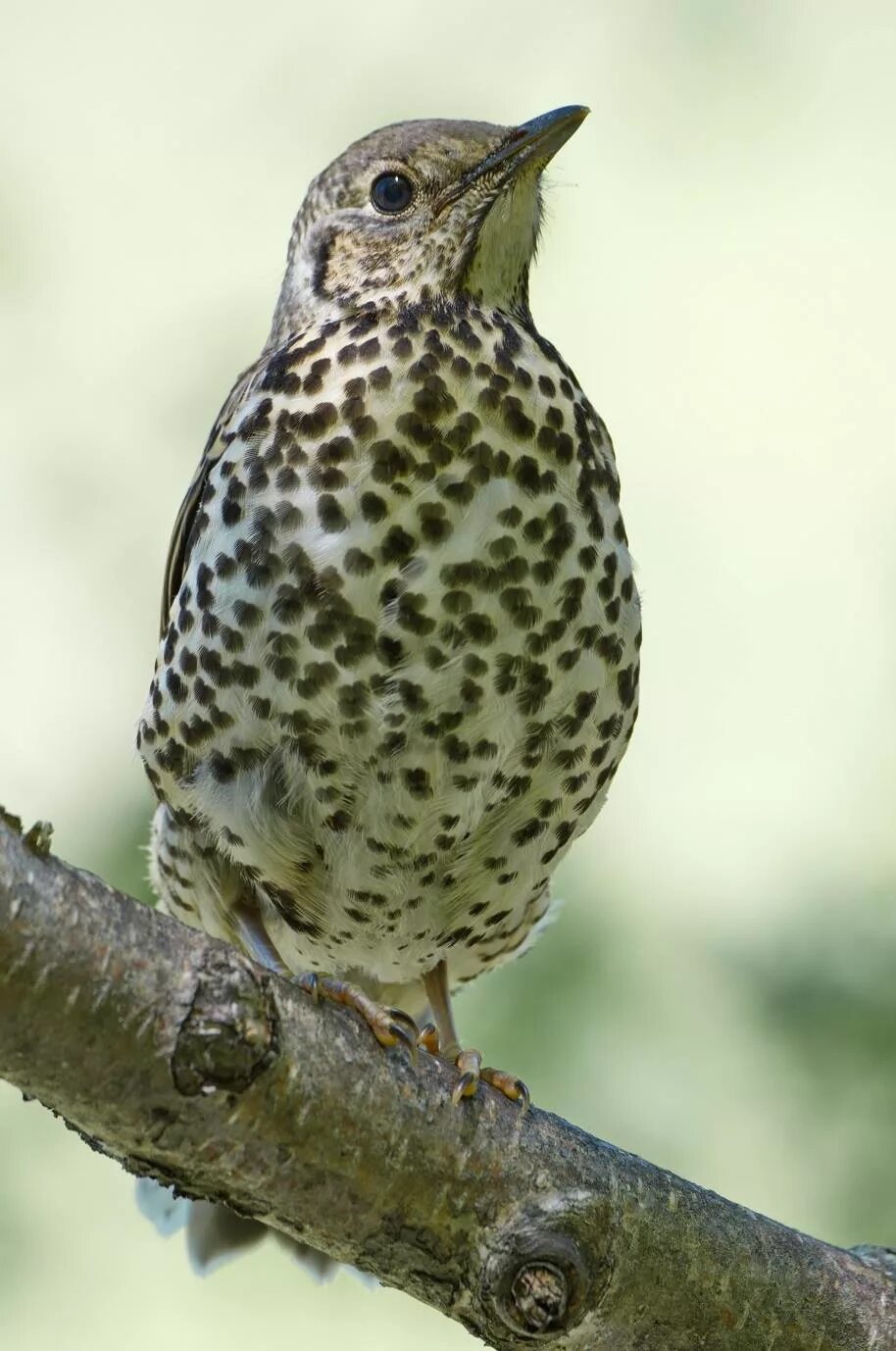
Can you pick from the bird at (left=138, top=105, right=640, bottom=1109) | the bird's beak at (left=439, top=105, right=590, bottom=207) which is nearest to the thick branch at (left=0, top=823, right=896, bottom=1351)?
the bird at (left=138, top=105, right=640, bottom=1109)

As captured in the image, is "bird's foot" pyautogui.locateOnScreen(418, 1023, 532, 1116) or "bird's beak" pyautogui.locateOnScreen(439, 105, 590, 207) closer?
"bird's foot" pyautogui.locateOnScreen(418, 1023, 532, 1116)

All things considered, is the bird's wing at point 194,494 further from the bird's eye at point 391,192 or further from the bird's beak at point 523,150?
the bird's beak at point 523,150

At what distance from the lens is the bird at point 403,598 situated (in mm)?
4180

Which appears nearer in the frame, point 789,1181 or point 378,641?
point 378,641

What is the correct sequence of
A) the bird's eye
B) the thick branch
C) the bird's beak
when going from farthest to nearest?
1. the bird's eye
2. the bird's beak
3. the thick branch

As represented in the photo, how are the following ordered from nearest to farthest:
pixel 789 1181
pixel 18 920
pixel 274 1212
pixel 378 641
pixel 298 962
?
1. pixel 18 920
2. pixel 274 1212
3. pixel 378 641
4. pixel 298 962
5. pixel 789 1181

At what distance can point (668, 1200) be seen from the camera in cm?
354

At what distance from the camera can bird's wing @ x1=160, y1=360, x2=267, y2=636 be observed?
4609 mm

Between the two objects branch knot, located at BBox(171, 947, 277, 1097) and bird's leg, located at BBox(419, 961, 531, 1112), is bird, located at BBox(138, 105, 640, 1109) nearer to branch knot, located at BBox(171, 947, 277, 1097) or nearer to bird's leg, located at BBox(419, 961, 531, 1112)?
bird's leg, located at BBox(419, 961, 531, 1112)

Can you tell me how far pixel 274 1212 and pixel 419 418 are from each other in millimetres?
1856

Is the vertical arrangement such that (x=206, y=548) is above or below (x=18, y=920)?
above

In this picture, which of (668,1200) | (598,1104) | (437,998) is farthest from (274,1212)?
(598,1104)

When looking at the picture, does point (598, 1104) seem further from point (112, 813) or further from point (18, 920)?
point (18, 920)

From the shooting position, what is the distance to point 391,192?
15.9ft
